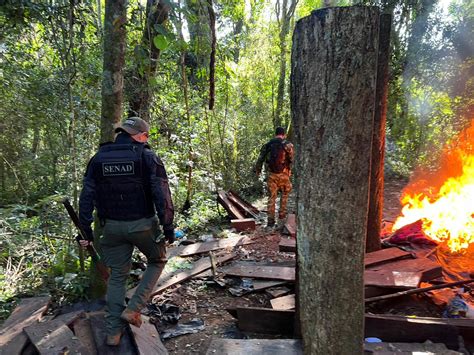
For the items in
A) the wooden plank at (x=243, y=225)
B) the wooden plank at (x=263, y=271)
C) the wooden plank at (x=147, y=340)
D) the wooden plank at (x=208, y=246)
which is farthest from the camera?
the wooden plank at (x=243, y=225)

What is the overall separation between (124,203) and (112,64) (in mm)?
2057

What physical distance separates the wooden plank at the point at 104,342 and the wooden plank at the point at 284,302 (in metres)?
1.86

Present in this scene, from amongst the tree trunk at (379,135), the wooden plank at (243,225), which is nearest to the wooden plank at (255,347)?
the tree trunk at (379,135)

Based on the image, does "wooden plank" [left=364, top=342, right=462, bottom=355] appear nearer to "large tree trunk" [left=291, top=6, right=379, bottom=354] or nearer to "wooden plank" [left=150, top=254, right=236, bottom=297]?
"large tree trunk" [left=291, top=6, right=379, bottom=354]

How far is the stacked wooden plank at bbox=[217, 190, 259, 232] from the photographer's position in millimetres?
8133

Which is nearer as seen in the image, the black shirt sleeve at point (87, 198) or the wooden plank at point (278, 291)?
the black shirt sleeve at point (87, 198)

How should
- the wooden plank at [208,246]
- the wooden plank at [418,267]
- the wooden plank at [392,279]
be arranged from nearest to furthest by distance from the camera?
the wooden plank at [392,279]
the wooden plank at [418,267]
the wooden plank at [208,246]

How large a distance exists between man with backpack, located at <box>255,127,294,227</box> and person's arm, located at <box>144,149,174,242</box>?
4.73 m

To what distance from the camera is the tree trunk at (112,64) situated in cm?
429

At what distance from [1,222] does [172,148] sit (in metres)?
4.81

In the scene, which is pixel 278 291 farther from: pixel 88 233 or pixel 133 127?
pixel 133 127

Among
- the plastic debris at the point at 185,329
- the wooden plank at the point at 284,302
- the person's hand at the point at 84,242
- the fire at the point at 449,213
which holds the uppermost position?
the person's hand at the point at 84,242

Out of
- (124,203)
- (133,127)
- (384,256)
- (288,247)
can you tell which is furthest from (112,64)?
(384,256)

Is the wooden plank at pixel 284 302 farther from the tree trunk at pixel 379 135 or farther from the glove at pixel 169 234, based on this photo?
the glove at pixel 169 234
